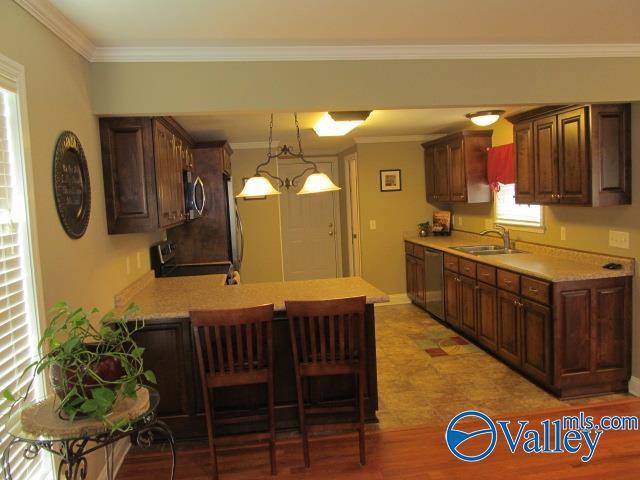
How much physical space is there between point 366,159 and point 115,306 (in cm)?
423

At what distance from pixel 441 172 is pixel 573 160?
8.16 feet

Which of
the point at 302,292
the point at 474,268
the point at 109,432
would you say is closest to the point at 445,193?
the point at 474,268

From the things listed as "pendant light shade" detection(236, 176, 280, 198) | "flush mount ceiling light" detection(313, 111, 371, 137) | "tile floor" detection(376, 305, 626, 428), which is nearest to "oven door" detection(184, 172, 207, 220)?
"pendant light shade" detection(236, 176, 280, 198)

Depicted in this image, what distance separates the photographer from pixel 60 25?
2.32m

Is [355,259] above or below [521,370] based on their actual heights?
above

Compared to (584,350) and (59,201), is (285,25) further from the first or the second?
(584,350)

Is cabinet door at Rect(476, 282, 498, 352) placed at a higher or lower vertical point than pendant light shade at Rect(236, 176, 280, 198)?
lower

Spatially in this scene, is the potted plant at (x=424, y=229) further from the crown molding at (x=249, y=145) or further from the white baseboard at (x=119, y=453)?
the white baseboard at (x=119, y=453)

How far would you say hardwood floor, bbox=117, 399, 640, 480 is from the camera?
2.64 m

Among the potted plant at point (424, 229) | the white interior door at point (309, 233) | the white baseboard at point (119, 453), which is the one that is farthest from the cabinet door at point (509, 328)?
the white interior door at point (309, 233)

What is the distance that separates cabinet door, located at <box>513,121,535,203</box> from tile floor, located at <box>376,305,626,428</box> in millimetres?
1512

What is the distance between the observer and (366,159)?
6539 mm

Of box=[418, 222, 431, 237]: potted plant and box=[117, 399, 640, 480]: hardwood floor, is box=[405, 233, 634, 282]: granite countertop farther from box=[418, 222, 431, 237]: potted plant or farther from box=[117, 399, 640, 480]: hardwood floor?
box=[418, 222, 431, 237]: potted plant

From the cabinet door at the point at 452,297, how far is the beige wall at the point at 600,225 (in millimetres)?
775
